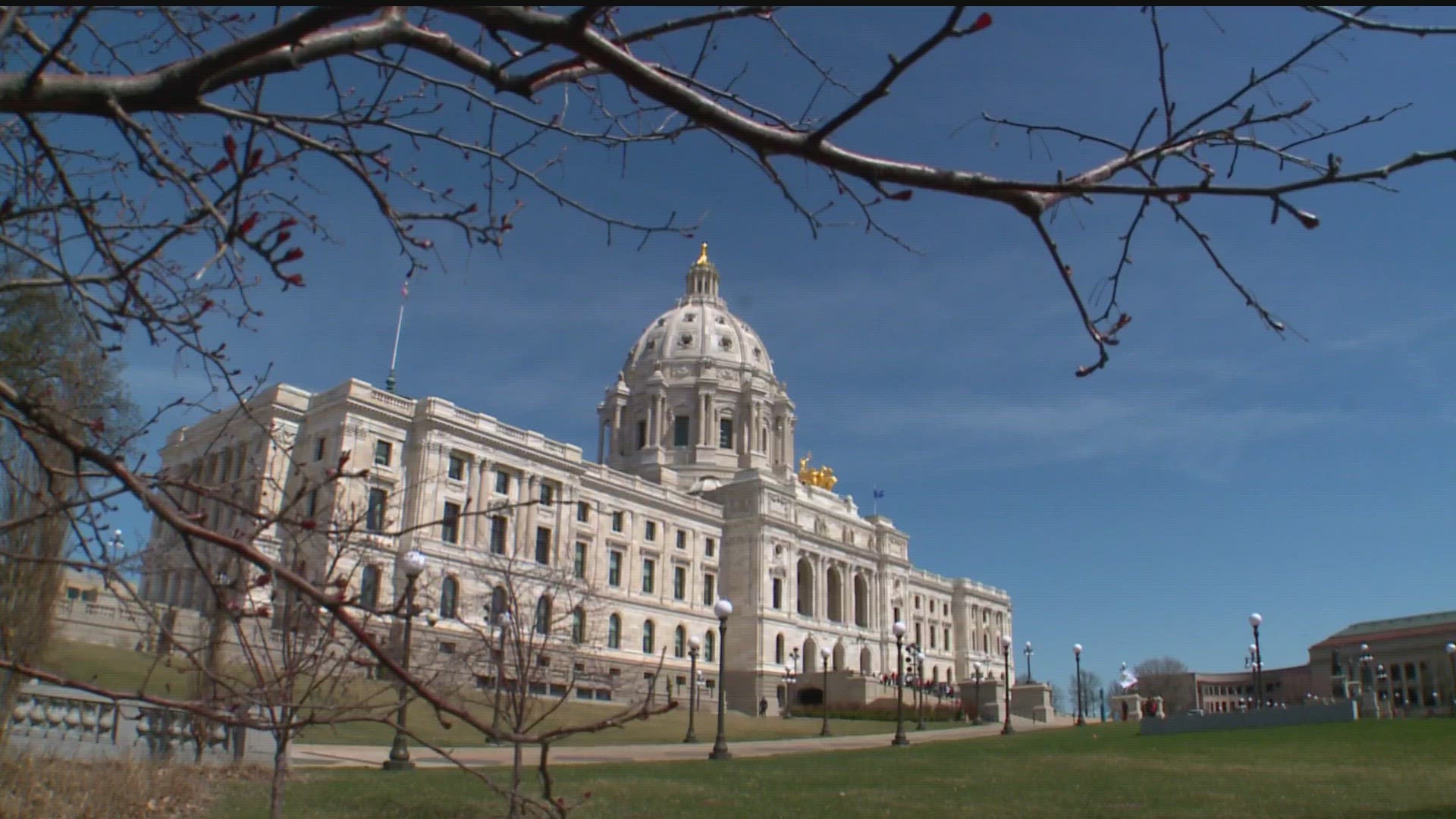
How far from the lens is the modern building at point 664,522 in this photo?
5622 centimetres

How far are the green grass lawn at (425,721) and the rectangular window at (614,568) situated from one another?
696 inches

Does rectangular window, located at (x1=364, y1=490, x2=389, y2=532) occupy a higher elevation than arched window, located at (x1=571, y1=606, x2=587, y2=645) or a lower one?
lower

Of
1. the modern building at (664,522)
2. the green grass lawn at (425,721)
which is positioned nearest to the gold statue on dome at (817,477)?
the modern building at (664,522)

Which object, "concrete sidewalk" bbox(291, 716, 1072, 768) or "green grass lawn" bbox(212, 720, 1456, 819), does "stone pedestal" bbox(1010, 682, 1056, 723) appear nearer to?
"concrete sidewalk" bbox(291, 716, 1072, 768)

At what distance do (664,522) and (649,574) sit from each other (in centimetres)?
373

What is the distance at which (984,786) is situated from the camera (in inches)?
732

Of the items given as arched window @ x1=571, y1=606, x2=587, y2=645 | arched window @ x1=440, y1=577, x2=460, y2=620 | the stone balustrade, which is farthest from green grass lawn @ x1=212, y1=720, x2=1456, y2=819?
arched window @ x1=571, y1=606, x2=587, y2=645

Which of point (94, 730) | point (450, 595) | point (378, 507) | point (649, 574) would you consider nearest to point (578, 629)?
point (450, 595)

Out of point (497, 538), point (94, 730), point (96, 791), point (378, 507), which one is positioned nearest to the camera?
point (96, 791)

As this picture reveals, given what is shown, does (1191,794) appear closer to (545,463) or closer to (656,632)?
(545,463)

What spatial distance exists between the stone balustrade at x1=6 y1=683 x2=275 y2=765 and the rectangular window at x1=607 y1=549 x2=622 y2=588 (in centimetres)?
4999

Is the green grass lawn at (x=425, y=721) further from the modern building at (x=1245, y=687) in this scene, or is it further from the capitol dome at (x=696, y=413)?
the modern building at (x=1245, y=687)

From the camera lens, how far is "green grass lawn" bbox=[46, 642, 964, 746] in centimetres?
3191

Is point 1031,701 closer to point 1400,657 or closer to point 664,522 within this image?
point 664,522
